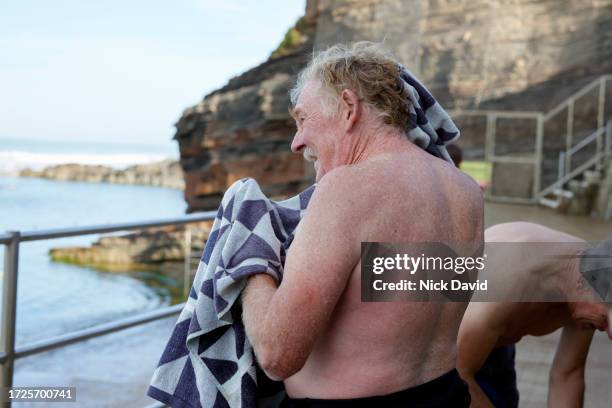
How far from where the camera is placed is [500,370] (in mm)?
2207

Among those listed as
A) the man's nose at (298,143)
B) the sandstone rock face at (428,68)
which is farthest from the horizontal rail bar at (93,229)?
the sandstone rock face at (428,68)

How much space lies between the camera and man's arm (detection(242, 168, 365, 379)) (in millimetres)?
1145

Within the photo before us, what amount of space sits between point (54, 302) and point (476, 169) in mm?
21259

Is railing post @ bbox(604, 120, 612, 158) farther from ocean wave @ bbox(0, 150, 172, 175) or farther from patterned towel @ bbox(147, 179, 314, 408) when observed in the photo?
ocean wave @ bbox(0, 150, 172, 175)

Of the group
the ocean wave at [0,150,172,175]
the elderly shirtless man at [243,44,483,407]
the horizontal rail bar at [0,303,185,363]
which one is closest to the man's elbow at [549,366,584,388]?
the elderly shirtless man at [243,44,483,407]

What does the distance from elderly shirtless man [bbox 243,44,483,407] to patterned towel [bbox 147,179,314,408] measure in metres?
0.04

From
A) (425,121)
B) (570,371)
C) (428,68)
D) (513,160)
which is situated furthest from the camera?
(428,68)

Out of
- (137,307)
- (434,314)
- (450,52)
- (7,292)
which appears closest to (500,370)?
(434,314)

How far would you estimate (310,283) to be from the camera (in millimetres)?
1145

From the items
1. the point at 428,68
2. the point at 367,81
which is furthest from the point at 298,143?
the point at 428,68

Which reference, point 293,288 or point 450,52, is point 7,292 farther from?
point 450,52

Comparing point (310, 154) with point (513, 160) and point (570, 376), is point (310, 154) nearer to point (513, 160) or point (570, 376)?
point (570, 376)

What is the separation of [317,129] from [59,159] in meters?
62.6

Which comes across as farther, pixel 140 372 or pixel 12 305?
pixel 140 372
